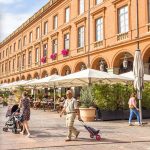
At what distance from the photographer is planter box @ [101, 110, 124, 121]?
53.5ft

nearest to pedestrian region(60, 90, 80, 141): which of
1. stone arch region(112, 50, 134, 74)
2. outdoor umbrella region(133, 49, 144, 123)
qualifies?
outdoor umbrella region(133, 49, 144, 123)

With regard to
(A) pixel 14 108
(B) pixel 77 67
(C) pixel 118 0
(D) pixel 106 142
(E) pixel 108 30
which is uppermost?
(C) pixel 118 0

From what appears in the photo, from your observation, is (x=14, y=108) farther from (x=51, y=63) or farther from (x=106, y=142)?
(x=51, y=63)

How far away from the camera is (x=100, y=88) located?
1652 centimetres

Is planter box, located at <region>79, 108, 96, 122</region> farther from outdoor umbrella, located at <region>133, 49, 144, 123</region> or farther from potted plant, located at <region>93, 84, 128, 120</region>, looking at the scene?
outdoor umbrella, located at <region>133, 49, 144, 123</region>

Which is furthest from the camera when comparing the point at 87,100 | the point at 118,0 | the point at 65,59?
the point at 65,59

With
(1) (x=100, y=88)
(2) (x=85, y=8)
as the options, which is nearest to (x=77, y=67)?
(2) (x=85, y=8)

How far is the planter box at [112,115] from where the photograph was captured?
16.3 m

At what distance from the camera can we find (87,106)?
16.2m

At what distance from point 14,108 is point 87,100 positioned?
16.1 ft

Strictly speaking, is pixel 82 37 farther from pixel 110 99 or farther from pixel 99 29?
pixel 110 99

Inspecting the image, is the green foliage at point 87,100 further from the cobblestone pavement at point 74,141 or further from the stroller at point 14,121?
the stroller at point 14,121

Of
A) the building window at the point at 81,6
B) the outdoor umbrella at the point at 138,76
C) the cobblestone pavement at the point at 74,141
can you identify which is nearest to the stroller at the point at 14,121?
the cobblestone pavement at the point at 74,141

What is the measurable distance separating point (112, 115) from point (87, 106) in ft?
4.83
